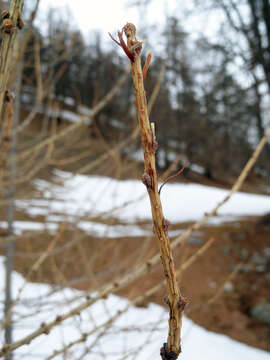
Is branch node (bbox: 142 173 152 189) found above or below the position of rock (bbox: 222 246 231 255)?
above

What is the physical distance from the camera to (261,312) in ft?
19.2

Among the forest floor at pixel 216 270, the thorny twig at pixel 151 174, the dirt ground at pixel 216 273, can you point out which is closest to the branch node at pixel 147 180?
the thorny twig at pixel 151 174

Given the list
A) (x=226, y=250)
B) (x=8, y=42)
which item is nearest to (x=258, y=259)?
(x=226, y=250)

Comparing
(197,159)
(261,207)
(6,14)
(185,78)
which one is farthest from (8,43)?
(197,159)

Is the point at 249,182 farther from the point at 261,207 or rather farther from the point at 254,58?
the point at 254,58

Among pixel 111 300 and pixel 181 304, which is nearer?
pixel 181 304

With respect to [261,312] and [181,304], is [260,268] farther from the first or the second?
[181,304]

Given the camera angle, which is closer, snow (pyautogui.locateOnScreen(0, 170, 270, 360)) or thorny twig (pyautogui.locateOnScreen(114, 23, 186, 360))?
thorny twig (pyautogui.locateOnScreen(114, 23, 186, 360))

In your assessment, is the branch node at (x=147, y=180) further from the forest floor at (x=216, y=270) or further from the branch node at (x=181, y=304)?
the forest floor at (x=216, y=270)

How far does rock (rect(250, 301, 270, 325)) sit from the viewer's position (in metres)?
5.68

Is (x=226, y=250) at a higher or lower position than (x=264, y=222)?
lower

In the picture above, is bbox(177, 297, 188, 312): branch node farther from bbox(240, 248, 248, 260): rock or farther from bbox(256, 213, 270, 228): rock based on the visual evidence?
bbox(256, 213, 270, 228): rock

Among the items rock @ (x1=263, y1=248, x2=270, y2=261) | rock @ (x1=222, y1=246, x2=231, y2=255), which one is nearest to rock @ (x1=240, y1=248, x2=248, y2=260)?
rock @ (x1=222, y1=246, x2=231, y2=255)

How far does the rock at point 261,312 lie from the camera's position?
5684 millimetres
